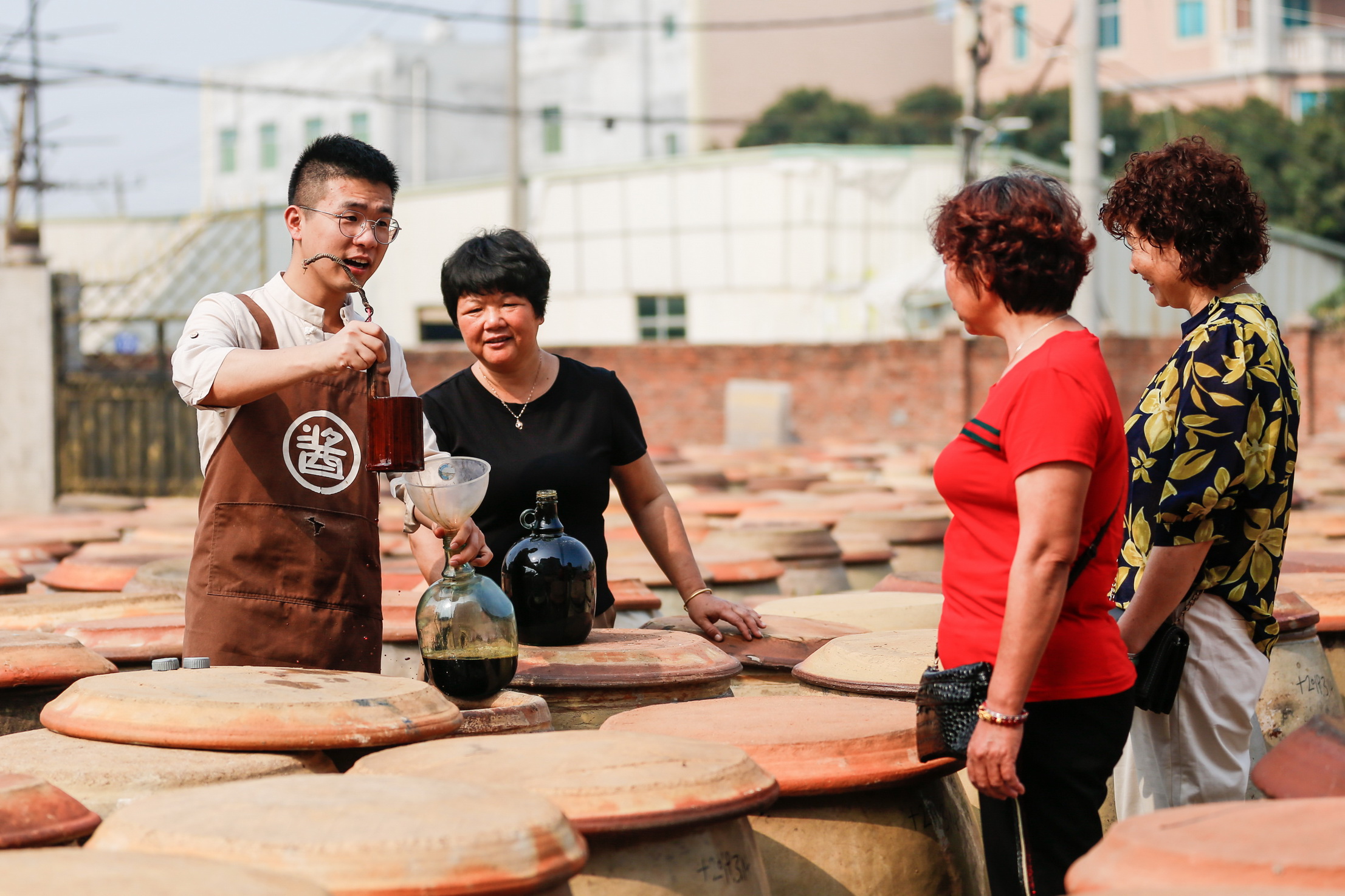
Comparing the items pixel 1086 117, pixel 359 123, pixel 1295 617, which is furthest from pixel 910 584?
pixel 359 123

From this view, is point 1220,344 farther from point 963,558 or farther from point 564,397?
point 564,397

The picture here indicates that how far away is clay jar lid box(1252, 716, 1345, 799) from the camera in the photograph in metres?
2.28

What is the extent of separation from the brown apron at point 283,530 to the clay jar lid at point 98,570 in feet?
7.21

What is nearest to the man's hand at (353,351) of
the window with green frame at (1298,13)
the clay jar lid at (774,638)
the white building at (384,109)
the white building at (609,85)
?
the clay jar lid at (774,638)

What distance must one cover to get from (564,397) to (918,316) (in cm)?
2271

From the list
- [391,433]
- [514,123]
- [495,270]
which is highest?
[514,123]

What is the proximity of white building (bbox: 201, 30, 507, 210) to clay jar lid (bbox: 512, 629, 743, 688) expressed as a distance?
35972mm

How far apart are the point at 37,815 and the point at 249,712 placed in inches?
13.8

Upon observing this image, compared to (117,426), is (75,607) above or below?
below

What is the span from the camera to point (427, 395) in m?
3.31

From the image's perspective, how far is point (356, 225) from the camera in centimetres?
280

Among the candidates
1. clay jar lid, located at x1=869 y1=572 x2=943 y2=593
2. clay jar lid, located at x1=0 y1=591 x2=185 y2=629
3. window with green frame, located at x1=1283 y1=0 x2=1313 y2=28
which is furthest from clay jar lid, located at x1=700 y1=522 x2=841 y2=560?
window with green frame, located at x1=1283 y1=0 x2=1313 y2=28

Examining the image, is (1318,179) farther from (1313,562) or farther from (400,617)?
(400,617)

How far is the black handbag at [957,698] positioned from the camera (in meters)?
2.19
